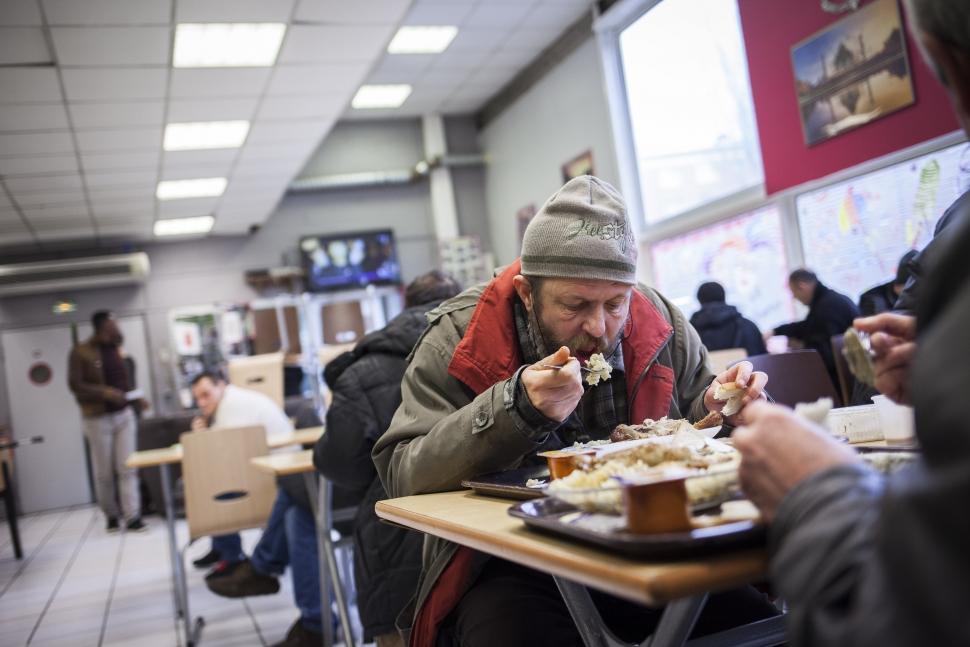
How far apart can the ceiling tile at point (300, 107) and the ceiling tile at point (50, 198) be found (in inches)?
108

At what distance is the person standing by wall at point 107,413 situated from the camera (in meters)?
8.59

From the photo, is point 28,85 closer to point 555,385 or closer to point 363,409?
point 363,409

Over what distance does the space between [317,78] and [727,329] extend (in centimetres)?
366

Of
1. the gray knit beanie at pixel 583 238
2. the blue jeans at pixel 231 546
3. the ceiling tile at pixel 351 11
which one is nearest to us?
the gray knit beanie at pixel 583 238

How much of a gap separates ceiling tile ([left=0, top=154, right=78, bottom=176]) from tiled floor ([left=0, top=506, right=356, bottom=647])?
3.32 metres

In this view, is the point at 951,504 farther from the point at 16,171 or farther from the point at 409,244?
the point at 409,244

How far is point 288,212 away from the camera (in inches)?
488

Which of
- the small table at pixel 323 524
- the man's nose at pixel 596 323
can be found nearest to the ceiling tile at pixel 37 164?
the small table at pixel 323 524

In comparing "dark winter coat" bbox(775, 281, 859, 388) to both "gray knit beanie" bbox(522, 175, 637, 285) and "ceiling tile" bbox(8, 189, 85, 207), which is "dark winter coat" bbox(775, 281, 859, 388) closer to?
"gray knit beanie" bbox(522, 175, 637, 285)

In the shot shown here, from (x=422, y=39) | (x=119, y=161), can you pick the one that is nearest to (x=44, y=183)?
(x=119, y=161)

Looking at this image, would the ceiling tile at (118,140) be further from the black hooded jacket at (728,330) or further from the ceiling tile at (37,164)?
the black hooded jacket at (728,330)

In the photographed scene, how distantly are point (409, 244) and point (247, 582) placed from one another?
8788mm

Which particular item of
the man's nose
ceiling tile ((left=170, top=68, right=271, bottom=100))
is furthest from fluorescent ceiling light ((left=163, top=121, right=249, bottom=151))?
the man's nose

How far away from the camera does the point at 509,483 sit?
1.44 meters
